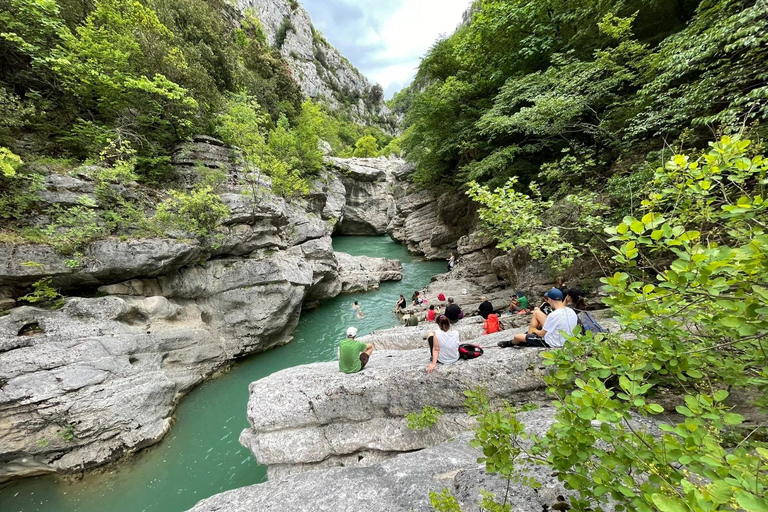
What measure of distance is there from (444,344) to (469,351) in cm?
56

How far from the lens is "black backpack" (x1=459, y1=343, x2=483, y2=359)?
4.97 meters

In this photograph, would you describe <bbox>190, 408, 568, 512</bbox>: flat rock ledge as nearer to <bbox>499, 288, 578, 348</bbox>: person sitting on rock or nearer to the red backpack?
<bbox>499, 288, 578, 348</bbox>: person sitting on rock

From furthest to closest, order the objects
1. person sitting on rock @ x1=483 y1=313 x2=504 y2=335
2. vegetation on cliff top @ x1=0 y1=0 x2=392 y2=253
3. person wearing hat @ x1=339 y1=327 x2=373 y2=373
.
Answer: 1. vegetation on cliff top @ x1=0 y1=0 x2=392 y2=253
2. person sitting on rock @ x1=483 y1=313 x2=504 y2=335
3. person wearing hat @ x1=339 y1=327 x2=373 y2=373

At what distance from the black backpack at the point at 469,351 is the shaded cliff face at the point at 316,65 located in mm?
45659

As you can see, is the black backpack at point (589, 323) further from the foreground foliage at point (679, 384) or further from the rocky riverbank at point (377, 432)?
the foreground foliage at point (679, 384)

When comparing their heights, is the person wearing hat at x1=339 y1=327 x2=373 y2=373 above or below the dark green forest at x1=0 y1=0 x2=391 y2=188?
below

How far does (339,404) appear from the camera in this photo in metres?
5.00

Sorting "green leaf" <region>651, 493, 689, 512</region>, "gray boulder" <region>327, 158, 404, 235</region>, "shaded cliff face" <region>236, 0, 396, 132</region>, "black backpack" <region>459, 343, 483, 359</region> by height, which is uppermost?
"shaded cliff face" <region>236, 0, 396, 132</region>

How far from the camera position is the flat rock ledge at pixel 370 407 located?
4.43 metres

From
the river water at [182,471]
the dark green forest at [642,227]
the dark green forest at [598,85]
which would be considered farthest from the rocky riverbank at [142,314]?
the dark green forest at [642,227]

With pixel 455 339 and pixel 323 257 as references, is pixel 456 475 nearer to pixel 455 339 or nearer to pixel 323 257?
pixel 455 339

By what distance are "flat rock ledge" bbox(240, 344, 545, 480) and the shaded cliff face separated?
45.4m

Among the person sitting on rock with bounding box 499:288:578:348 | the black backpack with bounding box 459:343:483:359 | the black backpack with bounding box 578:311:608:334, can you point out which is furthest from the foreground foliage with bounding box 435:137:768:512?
the black backpack with bounding box 459:343:483:359

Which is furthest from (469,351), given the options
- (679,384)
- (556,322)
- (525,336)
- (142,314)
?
(142,314)
